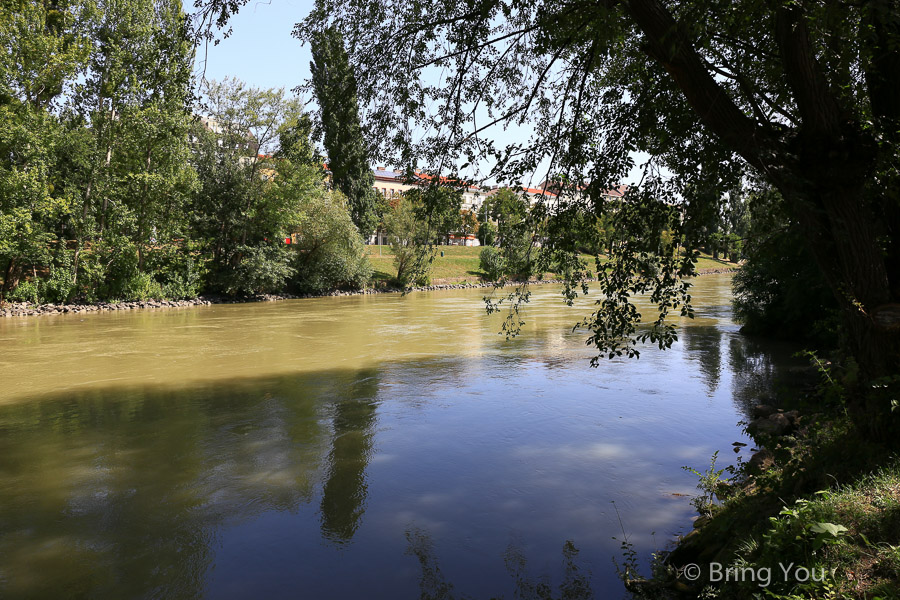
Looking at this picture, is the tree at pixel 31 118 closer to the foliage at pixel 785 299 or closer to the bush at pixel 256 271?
the bush at pixel 256 271

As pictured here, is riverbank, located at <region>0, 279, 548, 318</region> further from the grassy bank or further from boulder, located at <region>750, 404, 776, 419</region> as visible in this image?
A: boulder, located at <region>750, 404, 776, 419</region>

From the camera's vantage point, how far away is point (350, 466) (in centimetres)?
785

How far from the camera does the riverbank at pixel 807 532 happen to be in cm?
322

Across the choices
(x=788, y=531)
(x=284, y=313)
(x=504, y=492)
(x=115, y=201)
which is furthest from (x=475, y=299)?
(x=788, y=531)

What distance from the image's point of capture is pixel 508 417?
10.2 m

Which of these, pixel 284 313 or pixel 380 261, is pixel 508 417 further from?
pixel 380 261

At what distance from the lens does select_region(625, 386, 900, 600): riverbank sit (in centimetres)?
322

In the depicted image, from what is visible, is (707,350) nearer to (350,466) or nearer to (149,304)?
(350,466)

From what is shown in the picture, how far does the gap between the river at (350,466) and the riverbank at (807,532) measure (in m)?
0.62

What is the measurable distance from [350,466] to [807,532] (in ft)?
18.0

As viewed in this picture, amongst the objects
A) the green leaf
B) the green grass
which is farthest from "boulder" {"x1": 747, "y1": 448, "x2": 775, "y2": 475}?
the green leaf

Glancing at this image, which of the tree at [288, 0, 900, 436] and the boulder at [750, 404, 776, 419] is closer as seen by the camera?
the tree at [288, 0, 900, 436]

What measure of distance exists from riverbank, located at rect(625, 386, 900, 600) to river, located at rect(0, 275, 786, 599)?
0.62 meters

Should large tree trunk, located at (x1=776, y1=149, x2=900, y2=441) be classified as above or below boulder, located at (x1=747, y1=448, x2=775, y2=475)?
above
